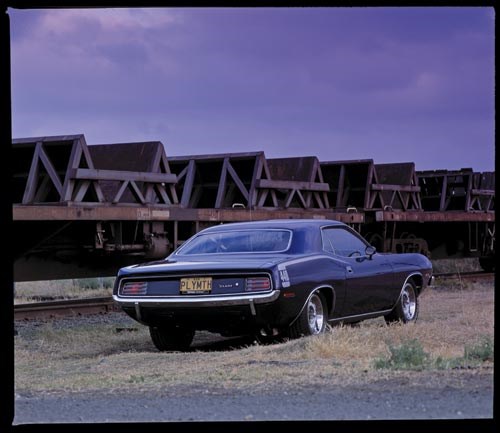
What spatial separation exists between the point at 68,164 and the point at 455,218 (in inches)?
461

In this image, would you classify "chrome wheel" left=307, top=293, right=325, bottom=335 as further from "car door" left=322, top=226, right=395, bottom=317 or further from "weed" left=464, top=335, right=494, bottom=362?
"weed" left=464, top=335, right=494, bottom=362

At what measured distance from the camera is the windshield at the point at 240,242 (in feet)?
30.0

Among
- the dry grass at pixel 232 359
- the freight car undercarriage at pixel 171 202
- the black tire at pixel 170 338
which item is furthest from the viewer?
the freight car undercarriage at pixel 171 202

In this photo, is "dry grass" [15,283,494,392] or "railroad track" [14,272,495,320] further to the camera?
"railroad track" [14,272,495,320]

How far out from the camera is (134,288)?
8.65 metres

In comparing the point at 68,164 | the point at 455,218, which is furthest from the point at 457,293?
the point at 68,164

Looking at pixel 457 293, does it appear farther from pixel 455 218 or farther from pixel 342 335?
pixel 342 335

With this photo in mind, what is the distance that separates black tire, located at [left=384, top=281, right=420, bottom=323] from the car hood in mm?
2262

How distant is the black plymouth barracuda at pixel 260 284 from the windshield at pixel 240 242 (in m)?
0.01

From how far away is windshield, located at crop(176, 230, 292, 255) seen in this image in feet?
30.0

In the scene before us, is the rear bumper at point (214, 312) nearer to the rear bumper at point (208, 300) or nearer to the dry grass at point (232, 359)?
the rear bumper at point (208, 300)

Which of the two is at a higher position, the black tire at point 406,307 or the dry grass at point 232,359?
the black tire at point 406,307

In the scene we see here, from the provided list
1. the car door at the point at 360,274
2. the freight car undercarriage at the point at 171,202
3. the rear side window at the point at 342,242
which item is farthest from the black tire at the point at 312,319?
the freight car undercarriage at the point at 171,202

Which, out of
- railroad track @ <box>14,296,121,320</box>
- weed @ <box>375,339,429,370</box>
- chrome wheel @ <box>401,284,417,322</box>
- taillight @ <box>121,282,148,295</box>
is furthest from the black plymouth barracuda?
railroad track @ <box>14,296,121,320</box>
